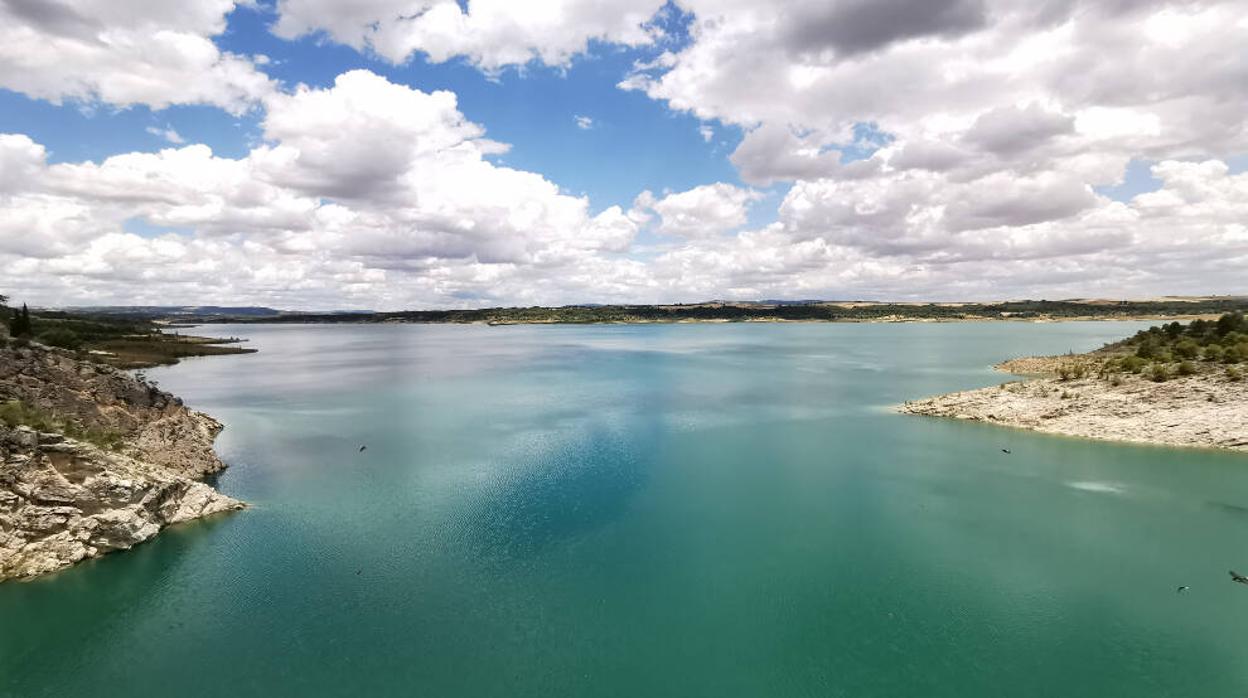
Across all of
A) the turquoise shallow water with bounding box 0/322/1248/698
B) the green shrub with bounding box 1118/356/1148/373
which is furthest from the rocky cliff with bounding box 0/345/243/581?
the green shrub with bounding box 1118/356/1148/373

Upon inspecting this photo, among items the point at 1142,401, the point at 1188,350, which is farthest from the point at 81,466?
the point at 1188,350

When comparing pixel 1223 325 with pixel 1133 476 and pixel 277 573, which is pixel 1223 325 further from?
pixel 277 573

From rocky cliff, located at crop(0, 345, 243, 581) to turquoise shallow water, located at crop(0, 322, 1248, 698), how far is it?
112 cm

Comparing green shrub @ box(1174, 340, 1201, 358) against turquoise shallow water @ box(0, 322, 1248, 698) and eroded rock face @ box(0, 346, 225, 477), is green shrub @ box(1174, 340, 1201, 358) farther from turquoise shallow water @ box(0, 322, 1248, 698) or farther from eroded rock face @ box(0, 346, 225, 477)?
eroded rock face @ box(0, 346, 225, 477)

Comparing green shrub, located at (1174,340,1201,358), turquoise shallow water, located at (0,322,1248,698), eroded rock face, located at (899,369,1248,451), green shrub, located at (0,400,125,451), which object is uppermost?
green shrub, located at (1174,340,1201,358)

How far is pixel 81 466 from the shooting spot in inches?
945

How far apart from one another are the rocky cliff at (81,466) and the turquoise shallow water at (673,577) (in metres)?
1.12

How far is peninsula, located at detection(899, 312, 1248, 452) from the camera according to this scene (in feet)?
131

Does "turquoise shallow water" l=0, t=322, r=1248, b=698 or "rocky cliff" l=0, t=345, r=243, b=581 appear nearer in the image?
"turquoise shallow water" l=0, t=322, r=1248, b=698

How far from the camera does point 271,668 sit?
16984mm

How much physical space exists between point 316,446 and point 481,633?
3065 centimetres

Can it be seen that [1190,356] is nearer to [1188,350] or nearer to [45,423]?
[1188,350]

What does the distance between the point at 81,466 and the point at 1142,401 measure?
62168 mm

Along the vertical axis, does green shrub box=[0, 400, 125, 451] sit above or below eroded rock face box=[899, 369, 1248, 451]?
above
